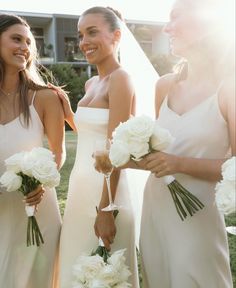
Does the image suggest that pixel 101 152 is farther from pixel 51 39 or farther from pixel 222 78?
pixel 51 39

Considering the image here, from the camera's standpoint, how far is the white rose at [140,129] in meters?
2.46

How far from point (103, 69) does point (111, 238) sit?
1.41m

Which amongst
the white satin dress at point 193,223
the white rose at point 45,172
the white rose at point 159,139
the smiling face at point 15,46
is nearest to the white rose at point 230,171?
the white rose at point 159,139

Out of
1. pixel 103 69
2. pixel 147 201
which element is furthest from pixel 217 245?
pixel 103 69

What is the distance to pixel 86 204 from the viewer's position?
3578 mm

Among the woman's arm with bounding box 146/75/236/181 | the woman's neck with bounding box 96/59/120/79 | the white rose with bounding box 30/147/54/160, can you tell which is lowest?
the white rose with bounding box 30/147/54/160

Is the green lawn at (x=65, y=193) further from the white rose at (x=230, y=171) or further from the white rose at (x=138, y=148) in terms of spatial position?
the white rose at (x=230, y=171)

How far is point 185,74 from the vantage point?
10.0 ft

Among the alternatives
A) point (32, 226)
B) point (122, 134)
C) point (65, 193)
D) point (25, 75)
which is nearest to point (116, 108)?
point (122, 134)

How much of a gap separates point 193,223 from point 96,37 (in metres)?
1.64

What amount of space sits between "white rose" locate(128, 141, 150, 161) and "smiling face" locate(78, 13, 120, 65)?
1.26 metres

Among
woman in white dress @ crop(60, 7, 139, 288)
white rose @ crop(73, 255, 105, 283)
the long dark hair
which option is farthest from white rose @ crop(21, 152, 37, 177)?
white rose @ crop(73, 255, 105, 283)

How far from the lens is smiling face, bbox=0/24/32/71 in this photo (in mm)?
3533

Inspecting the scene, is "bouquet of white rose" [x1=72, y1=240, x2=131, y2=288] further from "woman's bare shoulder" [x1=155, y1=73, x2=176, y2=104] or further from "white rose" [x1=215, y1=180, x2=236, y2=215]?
"woman's bare shoulder" [x1=155, y1=73, x2=176, y2=104]
